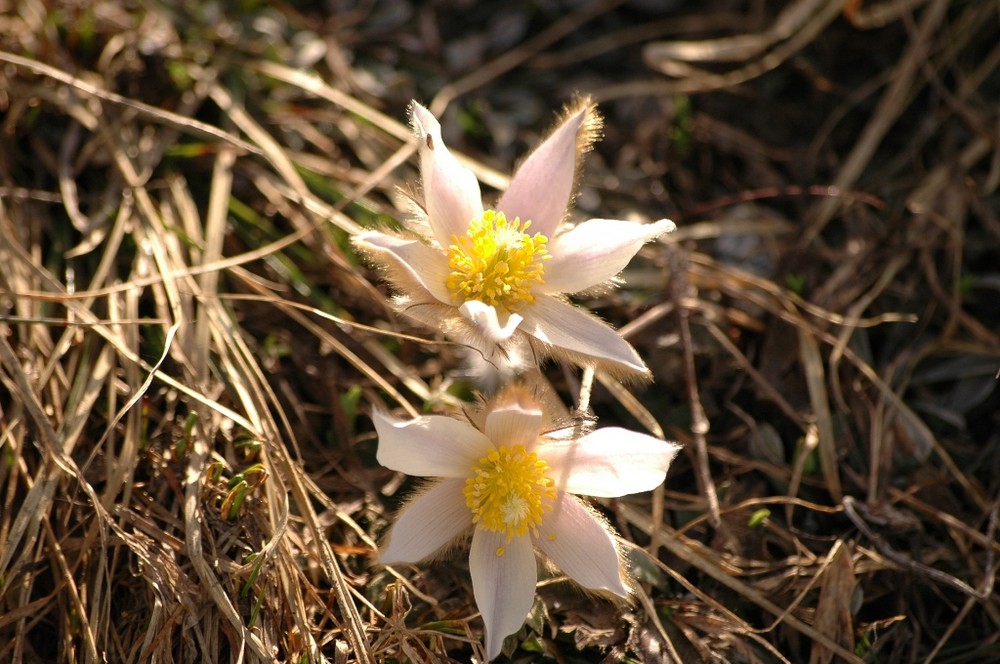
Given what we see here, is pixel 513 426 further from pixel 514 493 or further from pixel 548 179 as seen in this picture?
pixel 548 179

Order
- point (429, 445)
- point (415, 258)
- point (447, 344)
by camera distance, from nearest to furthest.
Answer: point (429, 445) < point (415, 258) < point (447, 344)

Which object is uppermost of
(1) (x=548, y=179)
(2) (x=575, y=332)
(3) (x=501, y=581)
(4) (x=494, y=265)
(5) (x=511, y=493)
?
(1) (x=548, y=179)

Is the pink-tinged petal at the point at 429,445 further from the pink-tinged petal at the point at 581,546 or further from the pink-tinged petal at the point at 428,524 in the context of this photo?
the pink-tinged petal at the point at 581,546

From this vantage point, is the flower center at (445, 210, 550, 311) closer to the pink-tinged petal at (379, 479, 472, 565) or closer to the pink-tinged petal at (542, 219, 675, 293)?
the pink-tinged petal at (542, 219, 675, 293)

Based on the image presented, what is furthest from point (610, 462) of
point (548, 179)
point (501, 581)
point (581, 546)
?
point (548, 179)

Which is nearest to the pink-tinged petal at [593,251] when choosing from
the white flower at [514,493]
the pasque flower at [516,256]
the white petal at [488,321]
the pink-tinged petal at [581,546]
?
the pasque flower at [516,256]

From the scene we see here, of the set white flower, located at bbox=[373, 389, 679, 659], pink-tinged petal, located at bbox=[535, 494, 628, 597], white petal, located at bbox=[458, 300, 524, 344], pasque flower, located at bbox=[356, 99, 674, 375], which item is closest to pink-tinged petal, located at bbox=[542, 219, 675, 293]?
pasque flower, located at bbox=[356, 99, 674, 375]
